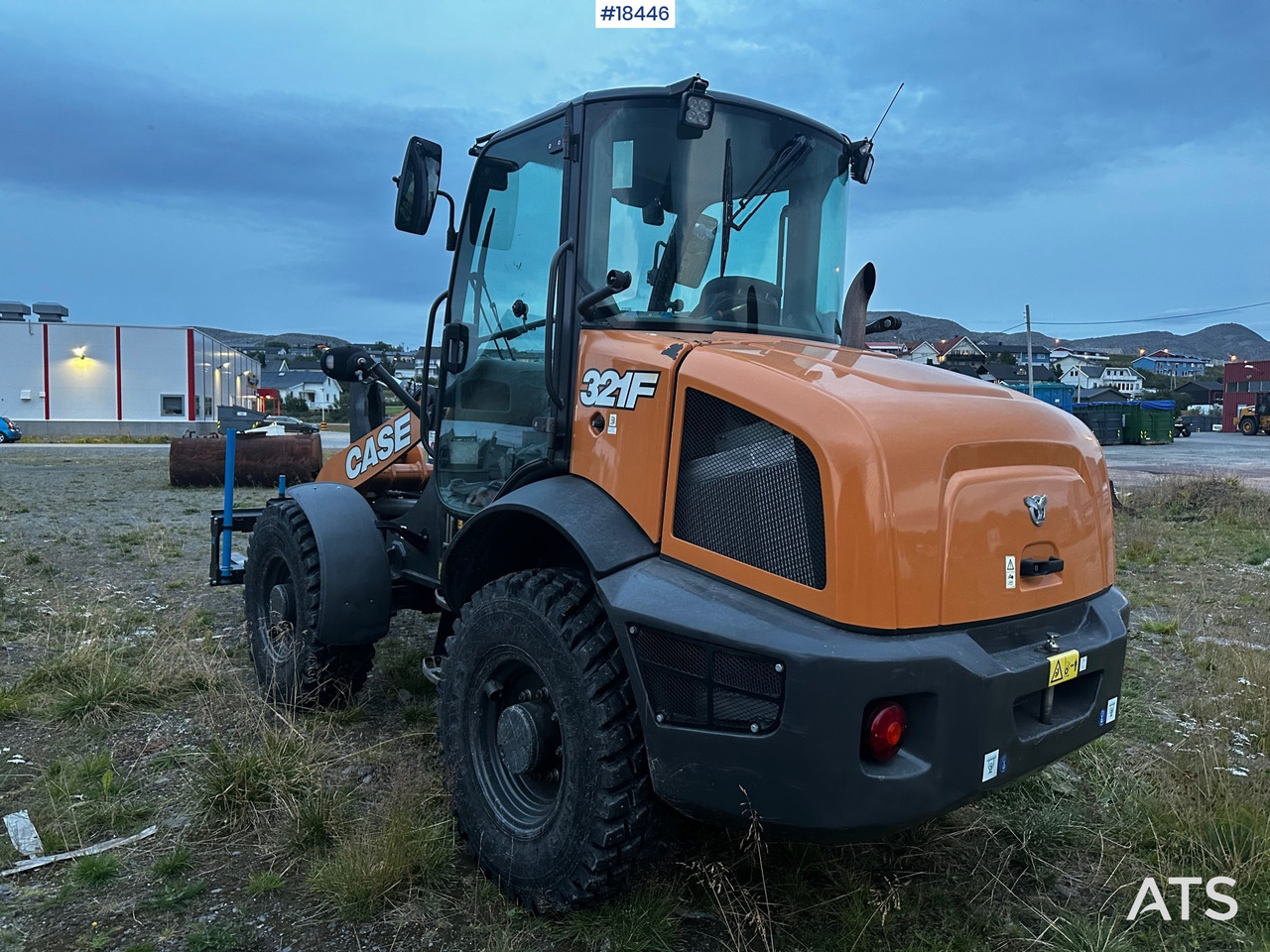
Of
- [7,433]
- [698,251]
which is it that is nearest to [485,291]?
[698,251]

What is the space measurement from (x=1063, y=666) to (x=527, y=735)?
1632 millimetres

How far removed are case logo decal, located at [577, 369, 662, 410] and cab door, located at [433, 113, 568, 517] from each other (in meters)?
0.19

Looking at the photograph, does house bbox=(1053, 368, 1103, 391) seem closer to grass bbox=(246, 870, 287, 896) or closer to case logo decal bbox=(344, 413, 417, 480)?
case logo decal bbox=(344, 413, 417, 480)

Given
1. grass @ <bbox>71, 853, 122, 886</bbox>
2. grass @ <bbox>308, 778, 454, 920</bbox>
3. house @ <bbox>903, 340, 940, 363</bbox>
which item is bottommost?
grass @ <bbox>71, 853, 122, 886</bbox>

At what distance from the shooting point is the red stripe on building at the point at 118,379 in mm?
51281

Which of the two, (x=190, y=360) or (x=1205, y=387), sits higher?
(x=1205, y=387)

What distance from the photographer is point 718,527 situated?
104 inches

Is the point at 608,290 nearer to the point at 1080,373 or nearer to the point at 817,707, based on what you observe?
the point at 817,707

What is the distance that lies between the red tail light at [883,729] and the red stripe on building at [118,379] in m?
57.4

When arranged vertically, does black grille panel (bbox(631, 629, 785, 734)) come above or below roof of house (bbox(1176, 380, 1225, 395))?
below

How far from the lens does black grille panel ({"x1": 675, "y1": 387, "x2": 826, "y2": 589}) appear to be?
2.44 metres

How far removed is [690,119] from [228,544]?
4499 millimetres

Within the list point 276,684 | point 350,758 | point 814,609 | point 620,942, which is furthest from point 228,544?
point 814,609

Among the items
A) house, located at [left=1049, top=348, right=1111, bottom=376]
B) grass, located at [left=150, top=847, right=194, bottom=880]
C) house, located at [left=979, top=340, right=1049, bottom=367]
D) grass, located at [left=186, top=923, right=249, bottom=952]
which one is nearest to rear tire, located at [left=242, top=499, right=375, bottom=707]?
grass, located at [left=150, top=847, right=194, bottom=880]
